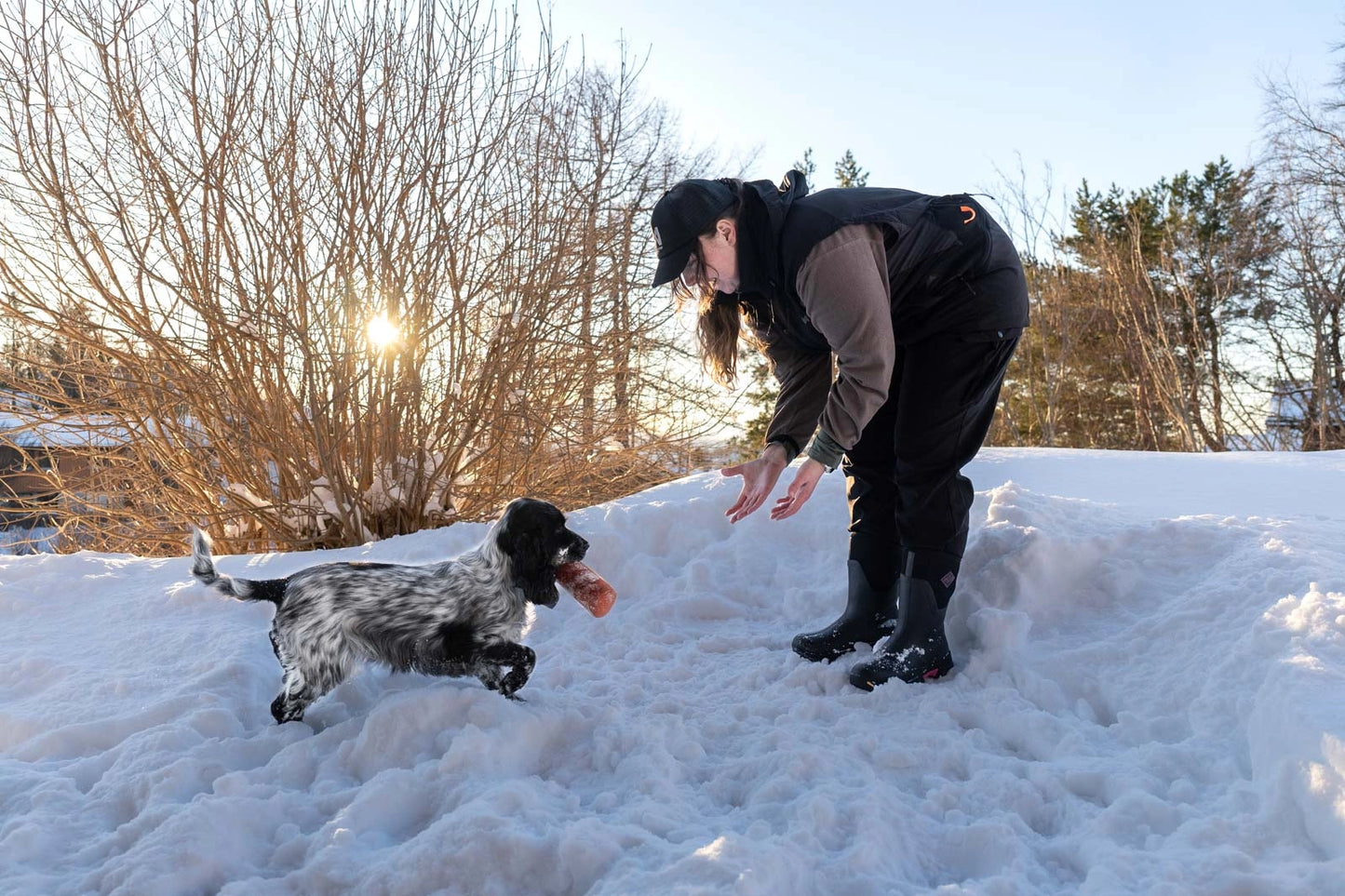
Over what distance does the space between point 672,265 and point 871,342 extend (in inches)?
22.3

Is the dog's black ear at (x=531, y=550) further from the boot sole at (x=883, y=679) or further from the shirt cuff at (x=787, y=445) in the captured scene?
the boot sole at (x=883, y=679)

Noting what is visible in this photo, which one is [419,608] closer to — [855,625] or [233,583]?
[233,583]

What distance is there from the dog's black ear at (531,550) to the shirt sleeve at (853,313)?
2.96 ft

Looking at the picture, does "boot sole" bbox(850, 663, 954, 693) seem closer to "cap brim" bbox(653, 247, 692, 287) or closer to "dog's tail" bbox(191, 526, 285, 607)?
"cap brim" bbox(653, 247, 692, 287)

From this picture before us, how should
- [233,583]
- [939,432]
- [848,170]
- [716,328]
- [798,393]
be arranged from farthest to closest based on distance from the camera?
1. [848,170]
2. [798,393]
3. [716,328]
4. [939,432]
5. [233,583]

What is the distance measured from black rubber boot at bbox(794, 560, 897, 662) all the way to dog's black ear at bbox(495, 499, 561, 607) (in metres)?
0.92

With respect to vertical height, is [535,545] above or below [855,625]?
above

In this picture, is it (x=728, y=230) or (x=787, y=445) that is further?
(x=787, y=445)

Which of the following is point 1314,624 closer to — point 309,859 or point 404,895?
point 404,895

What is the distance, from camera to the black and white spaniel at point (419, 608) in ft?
7.88

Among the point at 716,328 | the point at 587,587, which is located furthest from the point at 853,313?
the point at 587,587

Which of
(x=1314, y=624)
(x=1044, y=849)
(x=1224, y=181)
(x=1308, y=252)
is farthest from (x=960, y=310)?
(x=1224, y=181)

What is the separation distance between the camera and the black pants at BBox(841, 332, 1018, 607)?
8.51 feet

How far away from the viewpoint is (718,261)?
246 centimetres
